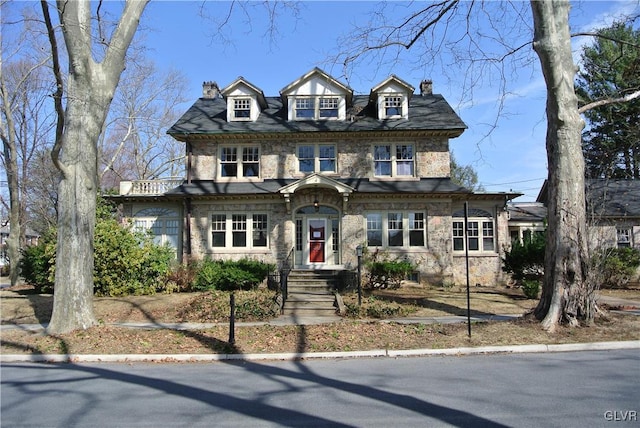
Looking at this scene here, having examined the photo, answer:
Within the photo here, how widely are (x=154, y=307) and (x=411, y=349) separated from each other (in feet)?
28.4

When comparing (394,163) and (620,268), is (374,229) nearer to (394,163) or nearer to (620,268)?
(394,163)

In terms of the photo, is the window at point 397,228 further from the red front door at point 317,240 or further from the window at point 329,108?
the window at point 329,108

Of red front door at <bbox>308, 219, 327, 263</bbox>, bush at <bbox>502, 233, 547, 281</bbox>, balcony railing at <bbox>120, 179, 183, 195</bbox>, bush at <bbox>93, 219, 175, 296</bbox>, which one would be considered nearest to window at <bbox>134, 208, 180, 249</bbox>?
balcony railing at <bbox>120, 179, 183, 195</bbox>

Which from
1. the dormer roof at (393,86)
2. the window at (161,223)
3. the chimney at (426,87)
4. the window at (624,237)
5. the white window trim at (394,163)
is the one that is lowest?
the window at (624,237)

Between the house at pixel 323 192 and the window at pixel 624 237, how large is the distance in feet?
26.8

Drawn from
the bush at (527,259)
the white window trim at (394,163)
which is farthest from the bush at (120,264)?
the bush at (527,259)

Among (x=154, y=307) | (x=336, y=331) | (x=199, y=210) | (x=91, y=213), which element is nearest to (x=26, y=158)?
(x=199, y=210)

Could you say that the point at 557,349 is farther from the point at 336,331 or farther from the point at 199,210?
the point at 199,210

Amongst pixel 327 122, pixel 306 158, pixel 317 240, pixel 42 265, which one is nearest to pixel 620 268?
pixel 317 240

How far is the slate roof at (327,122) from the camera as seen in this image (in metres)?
19.9

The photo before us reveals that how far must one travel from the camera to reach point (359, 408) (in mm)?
5188

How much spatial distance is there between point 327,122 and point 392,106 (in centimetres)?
332

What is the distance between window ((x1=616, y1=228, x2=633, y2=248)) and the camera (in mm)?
23531

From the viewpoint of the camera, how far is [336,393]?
581 centimetres
